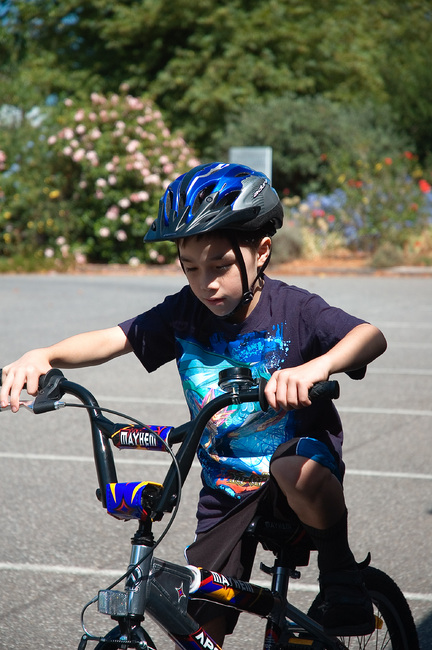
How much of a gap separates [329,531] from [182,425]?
60cm

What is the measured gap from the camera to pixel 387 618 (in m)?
2.68

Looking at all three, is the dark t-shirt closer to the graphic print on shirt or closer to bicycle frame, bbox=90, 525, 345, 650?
the graphic print on shirt

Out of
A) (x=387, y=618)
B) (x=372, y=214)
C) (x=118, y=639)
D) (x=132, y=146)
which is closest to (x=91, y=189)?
(x=132, y=146)

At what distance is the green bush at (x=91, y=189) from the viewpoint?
2056 centimetres

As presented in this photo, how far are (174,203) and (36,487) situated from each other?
126 inches

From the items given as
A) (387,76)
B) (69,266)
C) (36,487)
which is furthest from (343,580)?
(387,76)

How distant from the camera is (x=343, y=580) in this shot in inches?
89.6

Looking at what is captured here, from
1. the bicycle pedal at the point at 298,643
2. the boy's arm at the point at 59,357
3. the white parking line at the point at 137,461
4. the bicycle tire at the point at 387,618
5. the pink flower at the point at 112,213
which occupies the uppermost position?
the boy's arm at the point at 59,357

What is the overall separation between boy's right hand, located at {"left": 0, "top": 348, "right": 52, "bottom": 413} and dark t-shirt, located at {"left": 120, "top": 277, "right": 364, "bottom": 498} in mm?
453

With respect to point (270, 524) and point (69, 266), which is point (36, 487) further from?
point (69, 266)

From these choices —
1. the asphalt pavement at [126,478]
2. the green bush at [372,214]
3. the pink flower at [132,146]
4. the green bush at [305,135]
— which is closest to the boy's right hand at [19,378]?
the asphalt pavement at [126,478]

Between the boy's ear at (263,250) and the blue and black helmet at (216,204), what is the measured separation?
34 millimetres

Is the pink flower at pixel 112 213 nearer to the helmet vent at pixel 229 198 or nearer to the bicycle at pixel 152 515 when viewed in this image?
the helmet vent at pixel 229 198

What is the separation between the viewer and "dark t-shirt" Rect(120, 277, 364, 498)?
2.38 meters
